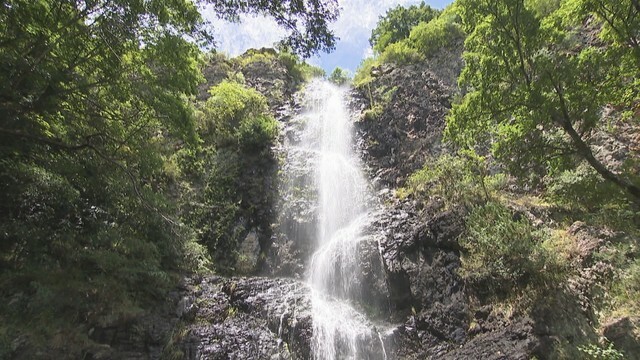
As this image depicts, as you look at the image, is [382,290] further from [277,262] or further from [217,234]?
[217,234]

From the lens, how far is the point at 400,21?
86.9ft

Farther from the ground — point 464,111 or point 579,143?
point 464,111

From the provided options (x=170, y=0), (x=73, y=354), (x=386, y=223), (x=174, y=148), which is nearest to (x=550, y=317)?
(x=386, y=223)

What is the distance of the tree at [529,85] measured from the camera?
7625mm

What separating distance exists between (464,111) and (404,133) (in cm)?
843

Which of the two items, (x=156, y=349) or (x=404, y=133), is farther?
(x=404, y=133)

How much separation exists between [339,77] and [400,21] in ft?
18.8

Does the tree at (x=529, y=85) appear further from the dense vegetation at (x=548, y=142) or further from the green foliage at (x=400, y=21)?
A: the green foliage at (x=400, y=21)

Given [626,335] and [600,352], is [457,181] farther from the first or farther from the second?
[600,352]

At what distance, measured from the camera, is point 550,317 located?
307 inches

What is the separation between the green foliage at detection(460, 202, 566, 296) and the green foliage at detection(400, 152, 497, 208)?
3.47ft

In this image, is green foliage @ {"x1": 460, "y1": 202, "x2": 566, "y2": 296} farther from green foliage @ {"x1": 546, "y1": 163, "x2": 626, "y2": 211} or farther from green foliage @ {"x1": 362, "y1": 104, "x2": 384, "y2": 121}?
green foliage @ {"x1": 362, "y1": 104, "x2": 384, "y2": 121}

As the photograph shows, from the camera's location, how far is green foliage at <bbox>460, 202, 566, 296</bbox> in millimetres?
8539

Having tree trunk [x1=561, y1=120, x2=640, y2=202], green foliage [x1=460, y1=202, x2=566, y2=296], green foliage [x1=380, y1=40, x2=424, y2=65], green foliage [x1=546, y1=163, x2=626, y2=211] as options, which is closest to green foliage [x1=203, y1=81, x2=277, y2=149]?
green foliage [x1=380, y1=40, x2=424, y2=65]
